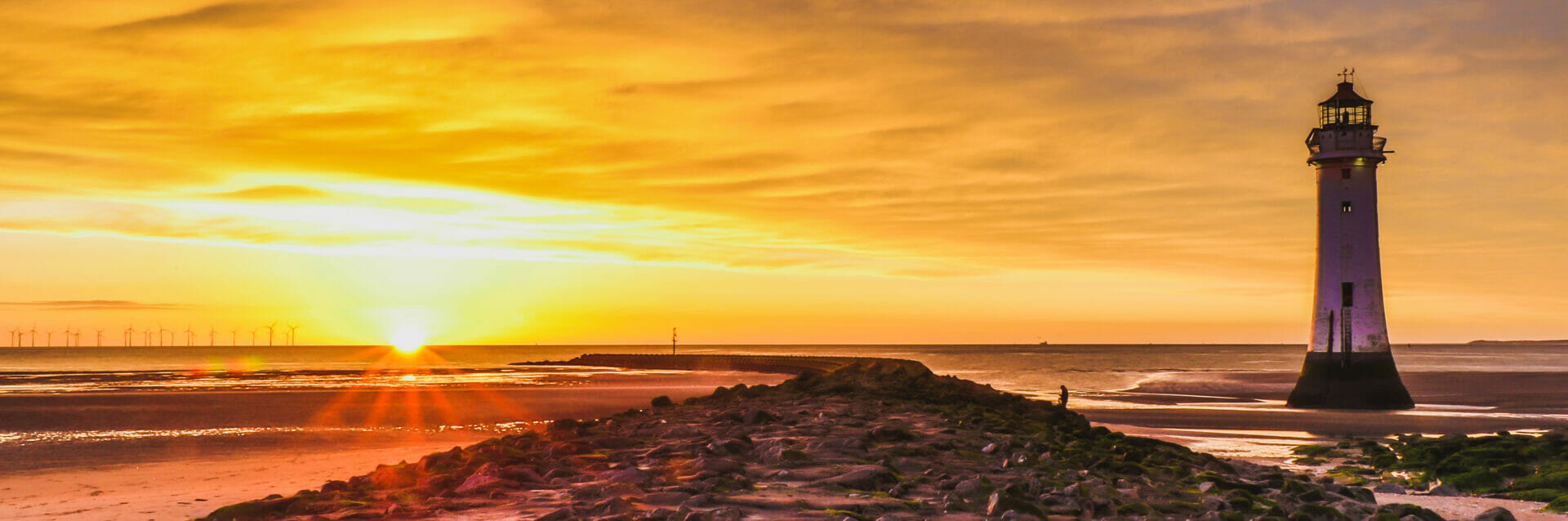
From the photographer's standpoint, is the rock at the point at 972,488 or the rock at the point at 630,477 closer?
the rock at the point at 972,488

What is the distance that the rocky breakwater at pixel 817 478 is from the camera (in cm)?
1013

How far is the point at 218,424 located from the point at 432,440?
356 inches

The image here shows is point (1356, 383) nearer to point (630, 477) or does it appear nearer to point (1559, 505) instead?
point (1559, 505)

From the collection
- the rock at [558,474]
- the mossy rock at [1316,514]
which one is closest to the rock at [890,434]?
the rock at [558,474]

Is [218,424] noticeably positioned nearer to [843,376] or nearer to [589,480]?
[843,376]

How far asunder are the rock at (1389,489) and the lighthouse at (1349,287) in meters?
21.0

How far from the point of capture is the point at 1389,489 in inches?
633

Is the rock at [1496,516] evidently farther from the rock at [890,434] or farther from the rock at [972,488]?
the rock at [890,434]

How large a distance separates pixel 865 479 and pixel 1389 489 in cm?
956

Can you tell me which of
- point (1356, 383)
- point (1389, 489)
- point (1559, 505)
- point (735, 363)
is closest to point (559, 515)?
point (1389, 489)

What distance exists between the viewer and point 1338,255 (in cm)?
3525

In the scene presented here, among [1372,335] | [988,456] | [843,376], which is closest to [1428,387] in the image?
[1372,335]

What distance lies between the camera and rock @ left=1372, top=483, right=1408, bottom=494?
16.0 m

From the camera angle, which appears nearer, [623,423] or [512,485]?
[512,485]
